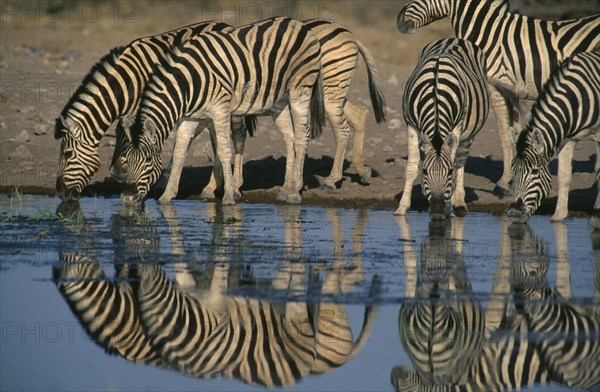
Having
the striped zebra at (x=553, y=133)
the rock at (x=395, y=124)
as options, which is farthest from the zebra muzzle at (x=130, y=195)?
the rock at (x=395, y=124)

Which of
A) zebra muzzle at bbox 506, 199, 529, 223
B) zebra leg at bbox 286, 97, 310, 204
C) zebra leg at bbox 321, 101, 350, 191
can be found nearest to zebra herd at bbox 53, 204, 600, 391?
zebra muzzle at bbox 506, 199, 529, 223

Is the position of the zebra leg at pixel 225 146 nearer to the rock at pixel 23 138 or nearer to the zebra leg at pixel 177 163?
the zebra leg at pixel 177 163

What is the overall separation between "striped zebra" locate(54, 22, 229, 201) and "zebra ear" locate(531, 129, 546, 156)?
4199 mm

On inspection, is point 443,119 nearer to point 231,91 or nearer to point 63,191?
point 231,91

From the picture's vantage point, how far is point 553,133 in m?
10.5

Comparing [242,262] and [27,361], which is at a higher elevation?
[242,262]

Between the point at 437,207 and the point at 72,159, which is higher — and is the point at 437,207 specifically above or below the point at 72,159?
below

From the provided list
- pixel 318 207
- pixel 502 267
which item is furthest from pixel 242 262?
pixel 318 207

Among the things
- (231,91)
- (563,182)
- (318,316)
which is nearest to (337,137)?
(231,91)

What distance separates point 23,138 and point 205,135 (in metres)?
2.56

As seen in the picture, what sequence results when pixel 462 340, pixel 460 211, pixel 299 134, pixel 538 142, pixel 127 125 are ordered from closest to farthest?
pixel 462 340 → pixel 538 142 → pixel 460 211 → pixel 127 125 → pixel 299 134

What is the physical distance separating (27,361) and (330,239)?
164 inches

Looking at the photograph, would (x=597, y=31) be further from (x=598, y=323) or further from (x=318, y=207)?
(x=598, y=323)

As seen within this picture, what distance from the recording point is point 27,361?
227 inches
